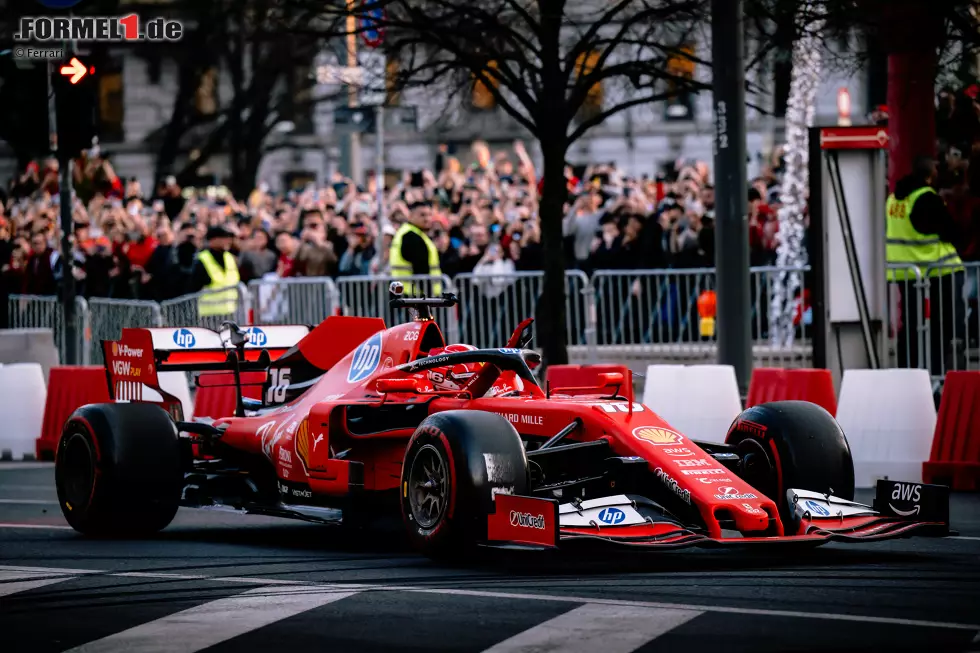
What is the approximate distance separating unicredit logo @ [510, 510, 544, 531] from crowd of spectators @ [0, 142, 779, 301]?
1085 centimetres

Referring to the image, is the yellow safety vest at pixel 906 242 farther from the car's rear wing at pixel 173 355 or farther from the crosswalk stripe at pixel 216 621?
the crosswalk stripe at pixel 216 621

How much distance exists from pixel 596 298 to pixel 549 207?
170 centimetres

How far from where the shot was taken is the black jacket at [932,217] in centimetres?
1691

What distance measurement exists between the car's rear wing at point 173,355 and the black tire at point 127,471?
754 mm

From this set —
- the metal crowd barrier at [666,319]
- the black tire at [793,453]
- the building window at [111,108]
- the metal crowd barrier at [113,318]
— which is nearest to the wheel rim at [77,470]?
the black tire at [793,453]

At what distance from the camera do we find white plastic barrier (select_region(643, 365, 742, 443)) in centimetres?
1432

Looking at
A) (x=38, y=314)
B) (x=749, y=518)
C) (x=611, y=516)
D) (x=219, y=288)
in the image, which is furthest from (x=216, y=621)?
(x=38, y=314)

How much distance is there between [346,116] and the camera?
27.6m

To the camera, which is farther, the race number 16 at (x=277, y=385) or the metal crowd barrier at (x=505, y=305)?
the metal crowd barrier at (x=505, y=305)

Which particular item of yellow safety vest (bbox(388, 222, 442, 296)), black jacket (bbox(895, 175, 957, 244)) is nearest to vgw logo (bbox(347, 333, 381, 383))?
black jacket (bbox(895, 175, 957, 244))

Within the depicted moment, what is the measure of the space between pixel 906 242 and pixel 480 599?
10.0 m

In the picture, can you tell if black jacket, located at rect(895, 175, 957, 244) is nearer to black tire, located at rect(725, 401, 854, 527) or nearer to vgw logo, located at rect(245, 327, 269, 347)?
vgw logo, located at rect(245, 327, 269, 347)

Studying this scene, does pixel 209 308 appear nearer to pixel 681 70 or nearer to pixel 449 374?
pixel 681 70

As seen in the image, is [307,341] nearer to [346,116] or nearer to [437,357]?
[437,357]
